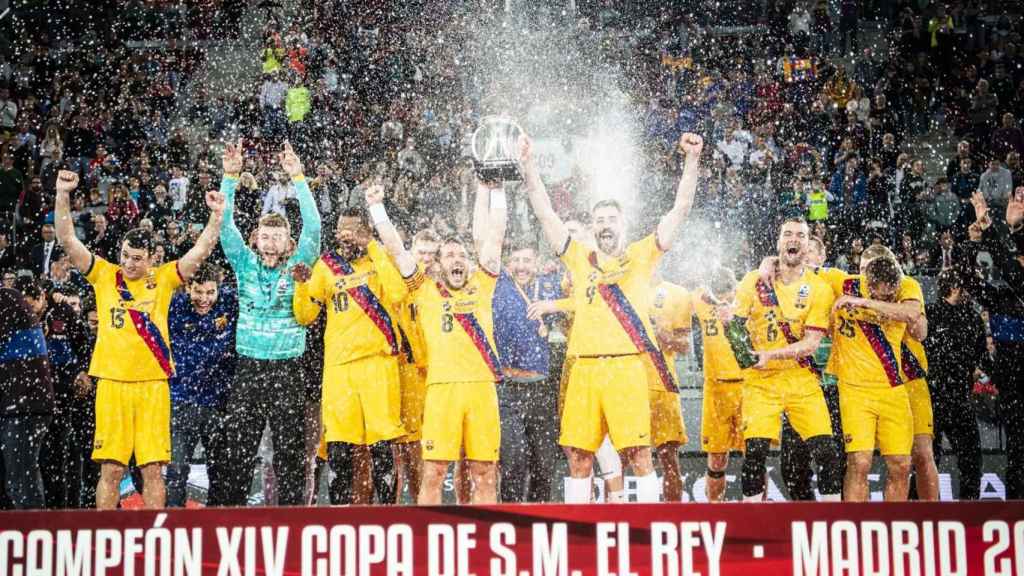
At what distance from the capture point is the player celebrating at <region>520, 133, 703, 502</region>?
4844 mm

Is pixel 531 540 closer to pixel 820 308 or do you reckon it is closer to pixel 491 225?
pixel 491 225

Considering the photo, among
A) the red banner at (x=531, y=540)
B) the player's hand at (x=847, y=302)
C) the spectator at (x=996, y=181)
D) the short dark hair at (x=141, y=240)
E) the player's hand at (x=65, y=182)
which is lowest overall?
the red banner at (x=531, y=540)

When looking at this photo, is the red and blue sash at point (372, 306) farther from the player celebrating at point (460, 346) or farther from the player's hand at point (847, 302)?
the player's hand at point (847, 302)

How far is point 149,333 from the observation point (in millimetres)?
5074

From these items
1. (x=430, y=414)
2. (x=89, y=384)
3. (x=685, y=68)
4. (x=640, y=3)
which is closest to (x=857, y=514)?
(x=430, y=414)

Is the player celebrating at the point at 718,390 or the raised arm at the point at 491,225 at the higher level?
the raised arm at the point at 491,225

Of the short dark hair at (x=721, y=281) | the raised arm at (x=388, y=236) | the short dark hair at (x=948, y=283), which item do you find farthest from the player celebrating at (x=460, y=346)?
the short dark hair at (x=948, y=283)

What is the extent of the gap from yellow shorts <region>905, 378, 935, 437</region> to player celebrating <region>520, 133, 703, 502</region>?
1235 millimetres

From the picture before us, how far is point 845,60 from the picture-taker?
850 cm

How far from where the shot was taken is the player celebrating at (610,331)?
4.84m

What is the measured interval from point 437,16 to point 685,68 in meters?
1.94

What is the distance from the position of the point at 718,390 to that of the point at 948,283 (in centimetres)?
135

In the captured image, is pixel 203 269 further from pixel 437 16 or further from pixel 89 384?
pixel 437 16

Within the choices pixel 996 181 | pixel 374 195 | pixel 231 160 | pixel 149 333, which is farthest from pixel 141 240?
pixel 996 181
